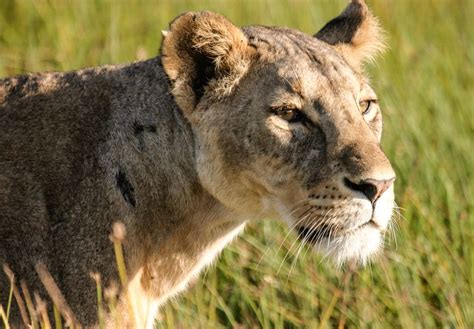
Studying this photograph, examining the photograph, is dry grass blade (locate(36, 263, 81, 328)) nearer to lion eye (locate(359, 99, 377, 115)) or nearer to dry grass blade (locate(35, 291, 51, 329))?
dry grass blade (locate(35, 291, 51, 329))

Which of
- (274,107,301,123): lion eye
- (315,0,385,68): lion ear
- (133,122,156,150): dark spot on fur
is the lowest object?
(133,122,156,150): dark spot on fur

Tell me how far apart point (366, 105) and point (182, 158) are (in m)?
0.85

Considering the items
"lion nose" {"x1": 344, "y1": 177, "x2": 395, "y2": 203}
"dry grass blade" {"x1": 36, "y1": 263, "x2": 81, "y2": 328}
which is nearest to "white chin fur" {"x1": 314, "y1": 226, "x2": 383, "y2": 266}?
"lion nose" {"x1": 344, "y1": 177, "x2": 395, "y2": 203}

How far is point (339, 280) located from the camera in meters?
5.52

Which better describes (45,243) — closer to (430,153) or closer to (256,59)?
(256,59)

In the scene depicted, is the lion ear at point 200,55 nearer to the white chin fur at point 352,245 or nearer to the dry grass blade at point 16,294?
the white chin fur at point 352,245

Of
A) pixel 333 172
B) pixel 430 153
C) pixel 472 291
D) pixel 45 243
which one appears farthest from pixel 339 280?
pixel 45 243

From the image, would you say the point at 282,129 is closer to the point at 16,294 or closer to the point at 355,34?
the point at 355,34

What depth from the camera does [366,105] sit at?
4.46 meters

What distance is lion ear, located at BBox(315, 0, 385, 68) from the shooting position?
4.89 meters

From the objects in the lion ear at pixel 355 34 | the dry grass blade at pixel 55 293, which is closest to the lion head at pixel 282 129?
the lion ear at pixel 355 34

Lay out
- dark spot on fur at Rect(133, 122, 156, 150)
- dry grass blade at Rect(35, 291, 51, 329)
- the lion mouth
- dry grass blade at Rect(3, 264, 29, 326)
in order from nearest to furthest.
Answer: dry grass blade at Rect(35, 291, 51, 329)
dry grass blade at Rect(3, 264, 29, 326)
the lion mouth
dark spot on fur at Rect(133, 122, 156, 150)

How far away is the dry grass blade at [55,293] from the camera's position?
394 cm

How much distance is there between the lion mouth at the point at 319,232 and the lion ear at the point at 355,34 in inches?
39.9
